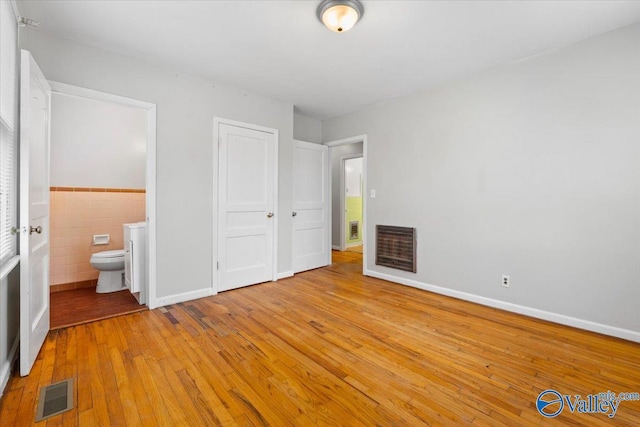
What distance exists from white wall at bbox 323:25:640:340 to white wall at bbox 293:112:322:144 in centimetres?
151

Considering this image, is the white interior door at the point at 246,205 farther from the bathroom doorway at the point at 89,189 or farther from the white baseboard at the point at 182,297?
the bathroom doorway at the point at 89,189

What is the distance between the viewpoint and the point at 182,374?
177 cm

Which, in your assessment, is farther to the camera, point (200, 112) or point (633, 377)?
point (200, 112)

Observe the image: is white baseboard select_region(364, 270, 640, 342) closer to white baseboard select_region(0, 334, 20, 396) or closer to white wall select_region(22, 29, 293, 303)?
white wall select_region(22, 29, 293, 303)

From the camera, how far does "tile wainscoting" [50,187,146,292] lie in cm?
341

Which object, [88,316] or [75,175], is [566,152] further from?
[75,175]

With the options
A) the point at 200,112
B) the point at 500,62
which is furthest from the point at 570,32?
the point at 200,112

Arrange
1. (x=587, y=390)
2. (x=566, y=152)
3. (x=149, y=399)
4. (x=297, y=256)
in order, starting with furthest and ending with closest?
(x=297, y=256) < (x=566, y=152) < (x=587, y=390) < (x=149, y=399)

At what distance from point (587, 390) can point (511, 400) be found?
0.52 metres

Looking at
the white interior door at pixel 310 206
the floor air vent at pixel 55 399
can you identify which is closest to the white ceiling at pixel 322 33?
the white interior door at pixel 310 206

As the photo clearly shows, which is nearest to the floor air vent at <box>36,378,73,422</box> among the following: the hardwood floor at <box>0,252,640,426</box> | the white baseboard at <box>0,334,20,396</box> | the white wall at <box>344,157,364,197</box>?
the hardwood floor at <box>0,252,640,426</box>

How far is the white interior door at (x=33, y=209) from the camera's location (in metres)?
1.73

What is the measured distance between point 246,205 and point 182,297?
1.26 metres

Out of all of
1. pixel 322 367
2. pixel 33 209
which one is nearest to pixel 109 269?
pixel 33 209
